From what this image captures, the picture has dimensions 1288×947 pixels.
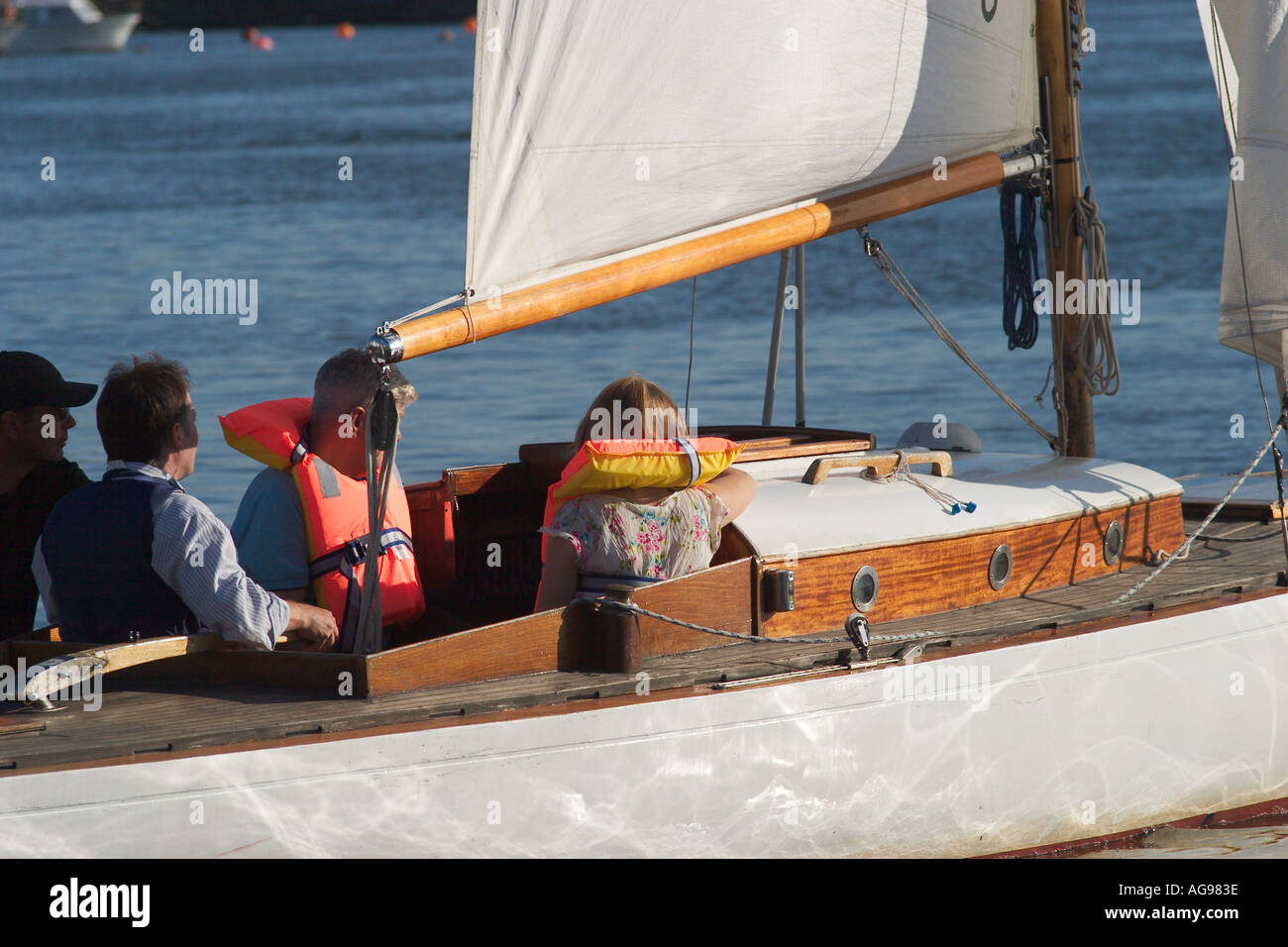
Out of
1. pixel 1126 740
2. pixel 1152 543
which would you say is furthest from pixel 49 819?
pixel 1152 543

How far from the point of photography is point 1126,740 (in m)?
4.98

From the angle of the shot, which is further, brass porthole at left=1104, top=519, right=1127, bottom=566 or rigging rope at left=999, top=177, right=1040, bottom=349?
rigging rope at left=999, top=177, right=1040, bottom=349

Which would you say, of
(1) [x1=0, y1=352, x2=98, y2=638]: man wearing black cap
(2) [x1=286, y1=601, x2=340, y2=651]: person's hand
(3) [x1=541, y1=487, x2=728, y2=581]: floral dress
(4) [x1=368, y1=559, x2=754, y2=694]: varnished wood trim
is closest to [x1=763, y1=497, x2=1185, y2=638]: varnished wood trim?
(4) [x1=368, y1=559, x2=754, y2=694]: varnished wood trim

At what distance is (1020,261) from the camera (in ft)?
20.4

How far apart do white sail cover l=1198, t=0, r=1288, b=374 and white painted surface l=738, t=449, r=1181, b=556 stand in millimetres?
585

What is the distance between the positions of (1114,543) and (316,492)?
2489 millimetres

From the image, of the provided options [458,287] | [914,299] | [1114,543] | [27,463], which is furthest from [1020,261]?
[458,287]

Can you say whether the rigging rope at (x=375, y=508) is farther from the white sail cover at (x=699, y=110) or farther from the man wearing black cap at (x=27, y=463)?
the man wearing black cap at (x=27, y=463)

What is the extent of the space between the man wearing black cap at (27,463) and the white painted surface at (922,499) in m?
1.79

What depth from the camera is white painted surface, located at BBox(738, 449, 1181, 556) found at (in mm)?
4773

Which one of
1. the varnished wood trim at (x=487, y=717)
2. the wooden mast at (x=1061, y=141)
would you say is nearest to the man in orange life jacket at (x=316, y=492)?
the varnished wood trim at (x=487, y=717)

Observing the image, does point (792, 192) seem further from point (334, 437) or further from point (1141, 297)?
point (1141, 297)

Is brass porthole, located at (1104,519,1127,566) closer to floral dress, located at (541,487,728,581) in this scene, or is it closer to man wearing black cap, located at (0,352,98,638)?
floral dress, located at (541,487,728,581)

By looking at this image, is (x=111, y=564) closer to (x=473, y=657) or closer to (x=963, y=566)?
(x=473, y=657)
